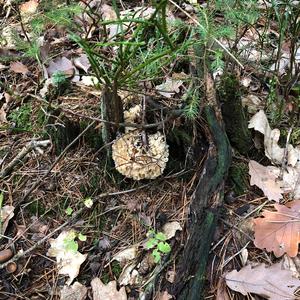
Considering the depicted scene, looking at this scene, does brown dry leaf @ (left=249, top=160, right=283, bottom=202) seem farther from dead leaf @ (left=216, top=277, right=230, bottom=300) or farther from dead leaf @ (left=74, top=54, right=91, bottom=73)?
dead leaf @ (left=74, top=54, right=91, bottom=73)

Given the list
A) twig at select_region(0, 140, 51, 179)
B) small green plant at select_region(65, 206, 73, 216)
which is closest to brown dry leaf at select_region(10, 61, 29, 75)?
twig at select_region(0, 140, 51, 179)

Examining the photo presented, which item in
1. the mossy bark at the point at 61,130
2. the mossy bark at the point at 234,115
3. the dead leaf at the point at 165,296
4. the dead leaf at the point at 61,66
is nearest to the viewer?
the dead leaf at the point at 165,296

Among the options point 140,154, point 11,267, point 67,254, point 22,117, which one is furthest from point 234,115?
point 11,267

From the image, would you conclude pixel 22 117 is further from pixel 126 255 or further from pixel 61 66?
pixel 126 255

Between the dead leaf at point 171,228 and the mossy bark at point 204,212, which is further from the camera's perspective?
the dead leaf at point 171,228

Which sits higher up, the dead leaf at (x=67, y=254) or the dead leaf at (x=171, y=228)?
the dead leaf at (x=171, y=228)

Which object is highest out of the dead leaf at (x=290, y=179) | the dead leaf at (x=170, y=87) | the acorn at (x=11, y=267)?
the dead leaf at (x=170, y=87)

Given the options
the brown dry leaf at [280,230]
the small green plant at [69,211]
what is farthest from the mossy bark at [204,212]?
the small green plant at [69,211]

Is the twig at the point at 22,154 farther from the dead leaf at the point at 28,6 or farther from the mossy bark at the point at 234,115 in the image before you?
the dead leaf at the point at 28,6
